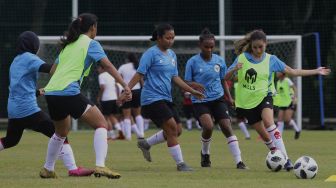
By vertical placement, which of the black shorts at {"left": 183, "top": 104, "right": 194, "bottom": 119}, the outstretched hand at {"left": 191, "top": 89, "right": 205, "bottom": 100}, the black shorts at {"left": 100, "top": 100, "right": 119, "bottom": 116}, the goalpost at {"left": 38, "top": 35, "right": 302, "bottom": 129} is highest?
the goalpost at {"left": 38, "top": 35, "right": 302, "bottom": 129}

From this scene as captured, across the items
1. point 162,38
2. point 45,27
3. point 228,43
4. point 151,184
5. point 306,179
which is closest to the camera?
point 151,184

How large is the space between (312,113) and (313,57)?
174 cm

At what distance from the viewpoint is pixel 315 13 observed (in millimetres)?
28453

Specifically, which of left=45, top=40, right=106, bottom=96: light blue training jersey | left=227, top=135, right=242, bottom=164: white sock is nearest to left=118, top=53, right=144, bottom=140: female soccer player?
left=227, top=135, right=242, bottom=164: white sock

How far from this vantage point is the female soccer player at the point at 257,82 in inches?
488

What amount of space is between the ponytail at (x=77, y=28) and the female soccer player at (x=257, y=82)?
2.79 metres

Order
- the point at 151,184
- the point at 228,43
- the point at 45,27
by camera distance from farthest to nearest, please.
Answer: the point at 45,27 → the point at 228,43 → the point at 151,184

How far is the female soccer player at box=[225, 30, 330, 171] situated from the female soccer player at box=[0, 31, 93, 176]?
2.85m

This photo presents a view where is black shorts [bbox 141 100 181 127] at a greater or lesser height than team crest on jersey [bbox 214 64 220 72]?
lesser

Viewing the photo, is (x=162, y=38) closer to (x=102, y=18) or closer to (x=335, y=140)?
(x=335, y=140)

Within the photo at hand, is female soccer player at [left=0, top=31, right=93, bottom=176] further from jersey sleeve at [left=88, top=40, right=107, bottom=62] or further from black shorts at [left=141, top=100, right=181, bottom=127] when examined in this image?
black shorts at [left=141, top=100, right=181, bottom=127]

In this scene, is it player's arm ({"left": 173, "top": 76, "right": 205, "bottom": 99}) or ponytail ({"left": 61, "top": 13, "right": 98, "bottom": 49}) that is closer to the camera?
ponytail ({"left": 61, "top": 13, "right": 98, "bottom": 49})

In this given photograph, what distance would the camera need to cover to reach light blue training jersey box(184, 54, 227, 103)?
13070mm

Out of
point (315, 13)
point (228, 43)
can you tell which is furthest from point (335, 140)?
point (315, 13)
